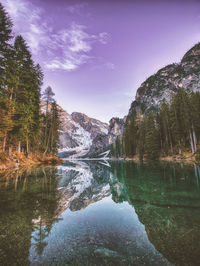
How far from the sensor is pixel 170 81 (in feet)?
334

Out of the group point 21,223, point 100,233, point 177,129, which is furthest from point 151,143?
point 21,223

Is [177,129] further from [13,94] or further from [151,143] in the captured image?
[13,94]

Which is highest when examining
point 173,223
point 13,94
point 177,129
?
point 13,94

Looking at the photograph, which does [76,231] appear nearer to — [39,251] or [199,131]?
[39,251]


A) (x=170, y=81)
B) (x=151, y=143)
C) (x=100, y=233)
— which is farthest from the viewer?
(x=170, y=81)

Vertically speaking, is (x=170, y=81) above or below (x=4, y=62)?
above

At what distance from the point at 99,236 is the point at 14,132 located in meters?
19.8

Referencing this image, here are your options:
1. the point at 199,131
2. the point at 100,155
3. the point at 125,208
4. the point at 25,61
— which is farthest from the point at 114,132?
the point at 125,208

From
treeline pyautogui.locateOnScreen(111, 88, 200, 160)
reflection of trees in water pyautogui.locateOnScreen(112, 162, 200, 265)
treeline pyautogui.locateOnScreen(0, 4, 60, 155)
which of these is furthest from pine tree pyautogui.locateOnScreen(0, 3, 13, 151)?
treeline pyautogui.locateOnScreen(111, 88, 200, 160)

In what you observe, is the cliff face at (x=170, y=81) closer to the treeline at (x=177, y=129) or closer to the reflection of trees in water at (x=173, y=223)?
the treeline at (x=177, y=129)

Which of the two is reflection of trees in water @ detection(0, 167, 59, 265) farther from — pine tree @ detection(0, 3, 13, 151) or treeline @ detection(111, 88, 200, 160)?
treeline @ detection(111, 88, 200, 160)

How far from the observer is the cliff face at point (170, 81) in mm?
87562

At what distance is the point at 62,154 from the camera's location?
197m

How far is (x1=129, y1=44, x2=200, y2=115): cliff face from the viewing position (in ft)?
287
